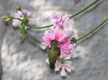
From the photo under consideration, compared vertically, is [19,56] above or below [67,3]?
below

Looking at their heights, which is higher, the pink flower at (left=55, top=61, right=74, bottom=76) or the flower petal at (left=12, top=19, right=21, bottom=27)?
the flower petal at (left=12, top=19, right=21, bottom=27)

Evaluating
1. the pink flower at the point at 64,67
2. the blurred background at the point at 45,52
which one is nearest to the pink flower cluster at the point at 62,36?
the pink flower at the point at 64,67

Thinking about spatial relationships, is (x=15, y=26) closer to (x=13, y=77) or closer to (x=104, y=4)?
(x=13, y=77)

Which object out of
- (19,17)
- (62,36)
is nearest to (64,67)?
(62,36)

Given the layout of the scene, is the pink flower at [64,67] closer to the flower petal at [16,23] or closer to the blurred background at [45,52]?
the blurred background at [45,52]

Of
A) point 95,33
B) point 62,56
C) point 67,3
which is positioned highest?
point 67,3

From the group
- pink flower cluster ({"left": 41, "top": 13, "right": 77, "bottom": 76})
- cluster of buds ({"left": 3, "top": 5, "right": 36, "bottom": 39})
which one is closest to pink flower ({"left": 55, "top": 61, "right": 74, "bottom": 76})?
pink flower cluster ({"left": 41, "top": 13, "right": 77, "bottom": 76})

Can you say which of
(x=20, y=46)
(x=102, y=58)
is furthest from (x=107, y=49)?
(x=20, y=46)

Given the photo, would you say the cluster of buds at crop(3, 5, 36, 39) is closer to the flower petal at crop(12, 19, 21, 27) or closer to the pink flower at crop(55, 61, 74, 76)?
the flower petal at crop(12, 19, 21, 27)
